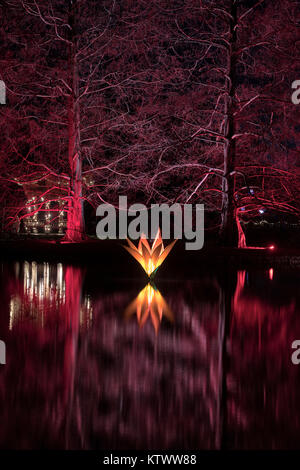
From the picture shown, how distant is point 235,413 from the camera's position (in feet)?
17.6

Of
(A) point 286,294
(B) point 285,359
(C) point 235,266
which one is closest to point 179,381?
(B) point 285,359

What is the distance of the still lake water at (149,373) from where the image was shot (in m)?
4.85

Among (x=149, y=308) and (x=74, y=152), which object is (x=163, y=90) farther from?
(x=149, y=308)

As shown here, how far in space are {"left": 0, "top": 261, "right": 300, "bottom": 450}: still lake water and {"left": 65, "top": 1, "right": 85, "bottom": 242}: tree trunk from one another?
16.0 meters

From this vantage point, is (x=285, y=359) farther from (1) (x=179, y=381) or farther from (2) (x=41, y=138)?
(2) (x=41, y=138)

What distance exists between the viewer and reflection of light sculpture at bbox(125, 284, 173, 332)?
33.5ft

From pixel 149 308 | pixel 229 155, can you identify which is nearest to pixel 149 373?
pixel 149 308

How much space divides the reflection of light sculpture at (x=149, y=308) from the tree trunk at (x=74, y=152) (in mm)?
15396

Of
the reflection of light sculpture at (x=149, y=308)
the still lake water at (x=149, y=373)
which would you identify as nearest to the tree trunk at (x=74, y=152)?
the reflection of light sculpture at (x=149, y=308)

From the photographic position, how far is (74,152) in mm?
28875

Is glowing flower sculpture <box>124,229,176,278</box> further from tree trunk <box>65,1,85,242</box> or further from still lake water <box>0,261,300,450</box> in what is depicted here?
tree trunk <box>65,1,85,242</box>

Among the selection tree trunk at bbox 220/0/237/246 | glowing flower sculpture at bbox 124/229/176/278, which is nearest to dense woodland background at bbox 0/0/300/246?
tree trunk at bbox 220/0/237/246

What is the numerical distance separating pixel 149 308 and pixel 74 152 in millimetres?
18574

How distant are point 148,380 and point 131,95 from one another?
2363cm
